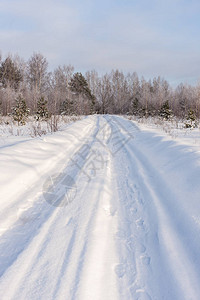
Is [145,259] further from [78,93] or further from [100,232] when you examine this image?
[78,93]

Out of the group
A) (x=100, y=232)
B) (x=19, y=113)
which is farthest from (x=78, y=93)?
(x=100, y=232)

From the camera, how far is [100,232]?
220cm

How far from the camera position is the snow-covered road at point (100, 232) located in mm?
1546

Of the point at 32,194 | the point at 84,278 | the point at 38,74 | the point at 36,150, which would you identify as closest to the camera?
the point at 84,278

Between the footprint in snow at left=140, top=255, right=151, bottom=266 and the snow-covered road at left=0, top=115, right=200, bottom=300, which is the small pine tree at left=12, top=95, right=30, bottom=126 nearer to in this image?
the snow-covered road at left=0, top=115, right=200, bottom=300

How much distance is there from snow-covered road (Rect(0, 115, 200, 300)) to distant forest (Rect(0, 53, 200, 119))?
25.5 ft

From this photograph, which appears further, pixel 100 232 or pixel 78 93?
pixel 78 93

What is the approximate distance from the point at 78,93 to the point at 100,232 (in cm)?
4160

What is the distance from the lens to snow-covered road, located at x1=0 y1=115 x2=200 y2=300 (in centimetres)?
155

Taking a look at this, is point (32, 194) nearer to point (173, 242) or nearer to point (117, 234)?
point (117, 234)

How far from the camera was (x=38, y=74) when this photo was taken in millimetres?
31625

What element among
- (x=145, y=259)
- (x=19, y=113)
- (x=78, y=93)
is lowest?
(x=145, y=259)

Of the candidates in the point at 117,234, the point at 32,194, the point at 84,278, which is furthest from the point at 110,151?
the point at 84,278

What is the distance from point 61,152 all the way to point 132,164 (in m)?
2.42
